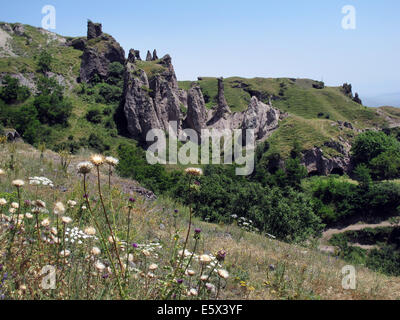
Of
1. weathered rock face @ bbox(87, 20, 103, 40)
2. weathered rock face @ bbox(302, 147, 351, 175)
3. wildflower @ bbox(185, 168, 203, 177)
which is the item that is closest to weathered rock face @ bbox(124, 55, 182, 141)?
weathered rock face @ bbox(87, 20, 103, 40)

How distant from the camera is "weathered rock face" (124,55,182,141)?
4259 centimetres

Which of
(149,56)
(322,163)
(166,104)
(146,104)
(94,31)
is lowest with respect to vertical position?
(322,163)

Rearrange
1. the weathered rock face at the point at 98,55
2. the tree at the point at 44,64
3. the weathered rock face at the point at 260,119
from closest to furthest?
1. the weathered rock face at the point at 260,119
2. the tree at the point at 44,64
3. the weathered rock face at the point at 98,55

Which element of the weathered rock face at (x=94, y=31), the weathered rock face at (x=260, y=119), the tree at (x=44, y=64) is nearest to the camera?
the weathered rock face at (x=260, y=119)

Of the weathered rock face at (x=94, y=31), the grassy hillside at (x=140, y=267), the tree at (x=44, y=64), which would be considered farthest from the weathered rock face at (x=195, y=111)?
the grassy hillside at (x=140, y=267)

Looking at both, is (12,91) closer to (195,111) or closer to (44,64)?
(44,64)

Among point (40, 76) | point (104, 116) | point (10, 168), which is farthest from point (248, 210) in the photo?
point (40, 76)

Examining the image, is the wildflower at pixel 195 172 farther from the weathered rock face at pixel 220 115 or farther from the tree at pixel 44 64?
the tree at pixel 44 64

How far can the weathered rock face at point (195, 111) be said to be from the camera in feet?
157

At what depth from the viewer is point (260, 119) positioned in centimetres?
4747

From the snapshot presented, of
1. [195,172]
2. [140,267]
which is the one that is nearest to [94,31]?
[140,267]

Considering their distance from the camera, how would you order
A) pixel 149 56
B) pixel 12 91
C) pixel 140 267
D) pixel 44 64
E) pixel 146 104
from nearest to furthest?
pixel 140 267, pixel 12 91, pixel 146 104, pixel 44 64, pixel 149 56

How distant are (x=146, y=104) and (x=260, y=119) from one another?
19710mm

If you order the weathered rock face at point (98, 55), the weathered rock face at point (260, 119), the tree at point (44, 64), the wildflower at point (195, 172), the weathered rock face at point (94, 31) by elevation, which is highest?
the weathered rock face at point (94, 31)
